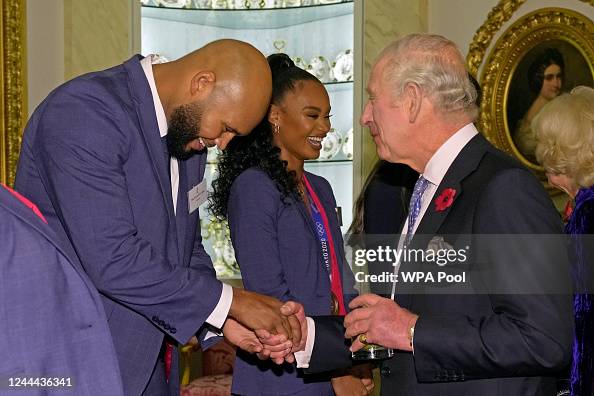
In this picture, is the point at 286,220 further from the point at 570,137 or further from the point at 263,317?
the point at 570,137

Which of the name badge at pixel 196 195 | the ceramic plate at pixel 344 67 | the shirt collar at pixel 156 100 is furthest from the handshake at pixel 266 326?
the ceramic plate at pixel 344 67

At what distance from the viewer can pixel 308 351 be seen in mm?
2955

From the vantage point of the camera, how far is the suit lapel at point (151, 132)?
275 cm

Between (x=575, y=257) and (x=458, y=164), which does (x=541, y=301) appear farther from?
(x=575, y=257)

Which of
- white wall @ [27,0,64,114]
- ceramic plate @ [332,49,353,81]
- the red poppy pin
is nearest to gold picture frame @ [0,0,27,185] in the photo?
white wall @ [27,0,64,114]

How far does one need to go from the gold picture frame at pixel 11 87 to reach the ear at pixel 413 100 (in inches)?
154

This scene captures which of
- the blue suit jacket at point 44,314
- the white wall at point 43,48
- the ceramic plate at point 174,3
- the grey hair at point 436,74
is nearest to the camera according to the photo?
the blue suit jacket at point 44,314

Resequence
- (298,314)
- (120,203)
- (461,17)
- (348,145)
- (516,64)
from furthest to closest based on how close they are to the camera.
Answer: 1. (348,145)
2. (461,17)
3. (516,64)
4. (298,314)
5. (120,203)

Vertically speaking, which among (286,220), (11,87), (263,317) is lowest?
(263,317)

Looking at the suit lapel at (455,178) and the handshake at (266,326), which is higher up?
the suit lapel at (455,178)

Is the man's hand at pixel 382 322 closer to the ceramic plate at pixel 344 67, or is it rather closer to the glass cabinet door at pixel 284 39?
the glass cabinet door at pixel 284 39

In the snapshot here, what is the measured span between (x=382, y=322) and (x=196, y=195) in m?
0.90

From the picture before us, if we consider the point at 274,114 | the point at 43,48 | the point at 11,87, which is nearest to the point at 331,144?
the point at 43,48

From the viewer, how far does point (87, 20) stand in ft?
20.9
